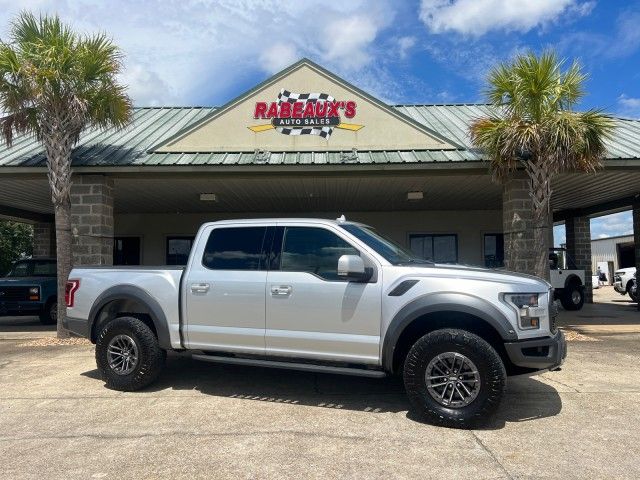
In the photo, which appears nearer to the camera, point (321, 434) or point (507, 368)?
point (321, 434)

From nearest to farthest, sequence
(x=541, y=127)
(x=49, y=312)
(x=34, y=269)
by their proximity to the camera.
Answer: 1. (x=541, y=127)
2. (x=49, y=312)
3. (x=34, y=269)

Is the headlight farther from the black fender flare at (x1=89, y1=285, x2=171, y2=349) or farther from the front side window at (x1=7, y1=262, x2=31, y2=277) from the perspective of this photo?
the front side window at (x1=7, y1=262, x2=31, y2=277)

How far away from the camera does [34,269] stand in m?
13.3

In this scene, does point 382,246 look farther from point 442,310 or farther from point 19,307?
point 19,307

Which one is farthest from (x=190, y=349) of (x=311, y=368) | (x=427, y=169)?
(x=427, y=169)

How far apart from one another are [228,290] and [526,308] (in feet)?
9.79

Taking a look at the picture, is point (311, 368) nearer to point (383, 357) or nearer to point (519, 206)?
point (383, 357)

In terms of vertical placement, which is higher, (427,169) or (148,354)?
(427,169)

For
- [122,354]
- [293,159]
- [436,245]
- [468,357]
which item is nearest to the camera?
[468,357]

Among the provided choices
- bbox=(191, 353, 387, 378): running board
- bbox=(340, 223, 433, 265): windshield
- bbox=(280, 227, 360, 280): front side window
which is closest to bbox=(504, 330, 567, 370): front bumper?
bbox=(191, 353, 387, 378): running board

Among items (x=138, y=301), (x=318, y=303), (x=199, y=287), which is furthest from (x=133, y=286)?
(x=318, y=303)

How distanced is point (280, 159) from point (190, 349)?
533cm

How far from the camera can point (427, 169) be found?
10117 mm

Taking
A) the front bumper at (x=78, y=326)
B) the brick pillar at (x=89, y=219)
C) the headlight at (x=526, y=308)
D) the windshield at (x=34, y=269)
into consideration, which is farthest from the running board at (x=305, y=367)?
the windshield at (x=34, y=269)
